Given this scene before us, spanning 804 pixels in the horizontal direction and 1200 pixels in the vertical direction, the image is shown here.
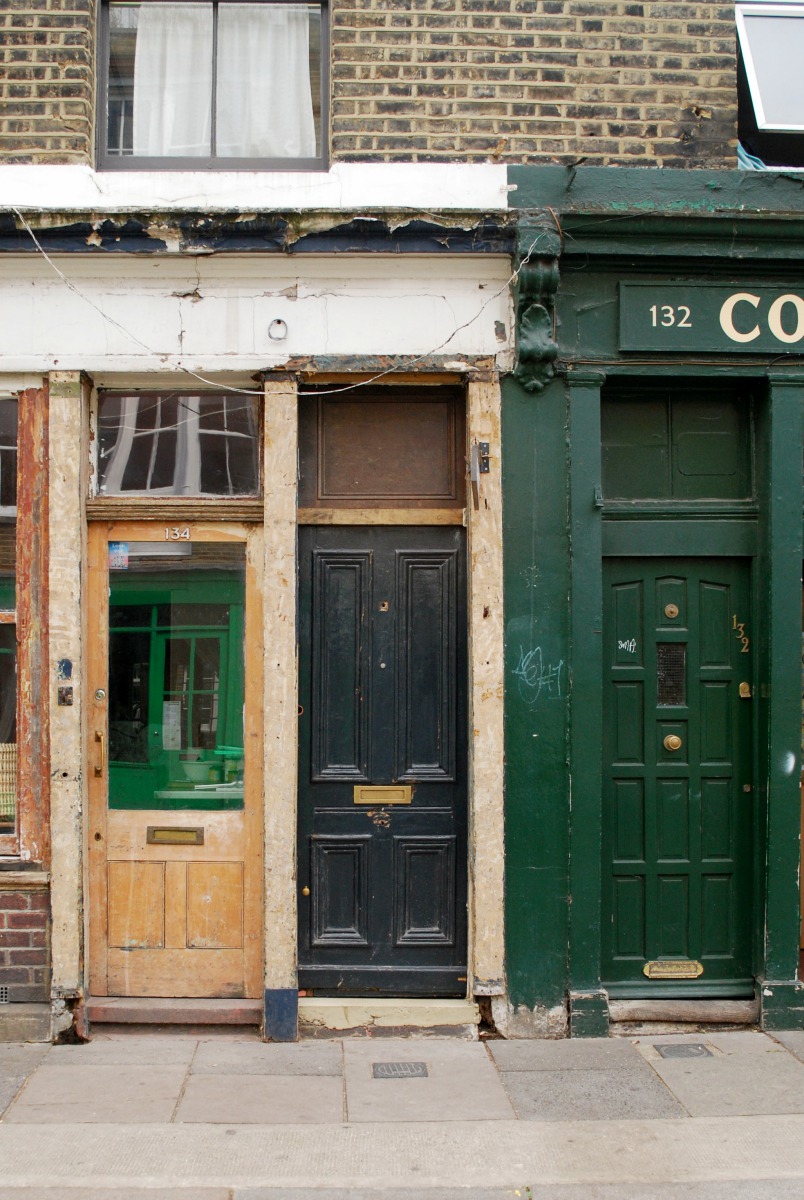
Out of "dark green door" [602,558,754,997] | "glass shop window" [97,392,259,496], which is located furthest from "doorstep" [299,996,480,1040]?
"glass shop window" [97,392,259,496]

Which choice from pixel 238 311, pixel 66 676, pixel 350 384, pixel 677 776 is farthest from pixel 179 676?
pixel 677 776

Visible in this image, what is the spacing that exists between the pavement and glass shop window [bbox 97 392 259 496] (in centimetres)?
293

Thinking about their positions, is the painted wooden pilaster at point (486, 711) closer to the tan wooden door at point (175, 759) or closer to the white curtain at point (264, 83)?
the tan wooden door at point (175, 759)

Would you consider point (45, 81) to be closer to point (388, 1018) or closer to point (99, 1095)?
point (99, 1095)

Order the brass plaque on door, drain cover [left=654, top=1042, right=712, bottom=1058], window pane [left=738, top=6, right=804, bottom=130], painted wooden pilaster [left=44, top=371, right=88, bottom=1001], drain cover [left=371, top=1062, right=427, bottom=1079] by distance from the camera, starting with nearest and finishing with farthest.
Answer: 1. drain cover [left=371, top=1062, right=427, bottom=1079]
2. drain cover [left=654, top=1042, right=712, bottom=1058]
3. painted wooden pilaster [left=44, top=371, right=88, bottom=1001]
4. the brass plaque on door
5. window pane [left=738, top=6, right=804, bottom=130]

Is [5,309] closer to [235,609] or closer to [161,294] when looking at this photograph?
[161,294]

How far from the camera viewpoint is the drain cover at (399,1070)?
507 centimetres

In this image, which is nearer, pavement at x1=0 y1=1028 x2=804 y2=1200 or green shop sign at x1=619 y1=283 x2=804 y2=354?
pavement at x1=0 y1=1028 x2=804 y2=1200

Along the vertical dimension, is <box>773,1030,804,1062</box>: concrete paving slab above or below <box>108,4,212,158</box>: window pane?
below

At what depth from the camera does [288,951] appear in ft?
18.1

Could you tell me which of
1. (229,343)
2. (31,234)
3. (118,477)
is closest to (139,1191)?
(118,477)

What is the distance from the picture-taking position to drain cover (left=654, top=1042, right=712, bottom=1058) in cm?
534

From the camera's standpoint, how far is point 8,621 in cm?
570

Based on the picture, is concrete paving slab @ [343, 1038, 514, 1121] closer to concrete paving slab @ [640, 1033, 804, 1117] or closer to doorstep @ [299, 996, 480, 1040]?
doorstep @ [299, 996, 480, 1040]
